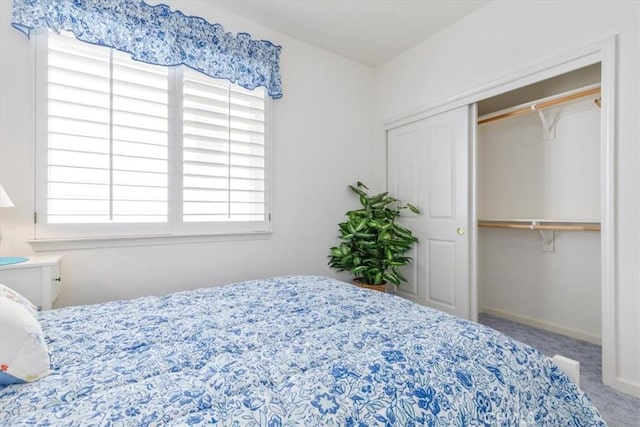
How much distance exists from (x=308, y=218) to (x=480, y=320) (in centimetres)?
199

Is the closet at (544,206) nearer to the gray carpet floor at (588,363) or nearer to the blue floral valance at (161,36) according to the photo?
the gray carpet floor at (588,363)

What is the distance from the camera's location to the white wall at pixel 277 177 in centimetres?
190

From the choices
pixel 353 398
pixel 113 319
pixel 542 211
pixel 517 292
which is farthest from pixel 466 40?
pixel 113 319

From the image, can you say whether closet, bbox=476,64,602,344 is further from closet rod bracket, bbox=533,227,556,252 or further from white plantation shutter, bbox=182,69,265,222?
white plantation shutter, bbox=182,69,265,222

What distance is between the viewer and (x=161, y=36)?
2.24 metres

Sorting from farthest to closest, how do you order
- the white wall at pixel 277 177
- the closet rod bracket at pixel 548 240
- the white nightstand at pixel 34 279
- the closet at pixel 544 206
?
the closet rod bracket at pixel 548 240 → the closet at pixel 544 206 → the white wall at pixel 277 177 → the white nightstand at pixel 34 279

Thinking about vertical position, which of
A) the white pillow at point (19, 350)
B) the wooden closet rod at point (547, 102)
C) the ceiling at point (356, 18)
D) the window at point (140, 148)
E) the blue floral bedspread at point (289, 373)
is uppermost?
the ceiling at point (356, 18)

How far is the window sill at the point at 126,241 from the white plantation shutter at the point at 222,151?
0.15 m

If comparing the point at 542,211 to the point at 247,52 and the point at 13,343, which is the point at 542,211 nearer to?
the point at 247,52

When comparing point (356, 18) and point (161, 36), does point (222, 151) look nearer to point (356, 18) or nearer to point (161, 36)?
point (161, 36)

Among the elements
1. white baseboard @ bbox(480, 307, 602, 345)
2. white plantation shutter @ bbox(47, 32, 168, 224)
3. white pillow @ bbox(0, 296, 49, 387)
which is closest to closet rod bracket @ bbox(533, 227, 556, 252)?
white baseboard @ bbox(480, 307, 602, 345)

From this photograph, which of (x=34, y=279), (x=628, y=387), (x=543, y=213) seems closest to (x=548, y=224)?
(x=543, y=213)

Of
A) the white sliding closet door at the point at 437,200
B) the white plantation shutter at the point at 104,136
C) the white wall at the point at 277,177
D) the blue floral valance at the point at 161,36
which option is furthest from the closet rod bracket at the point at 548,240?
the white plantation shutter at the point at 104,136

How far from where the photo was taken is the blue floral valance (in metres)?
1.91
